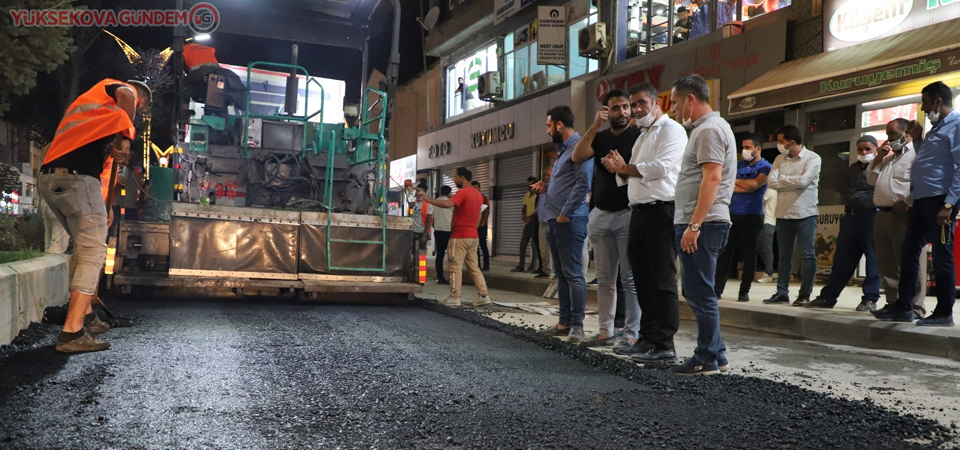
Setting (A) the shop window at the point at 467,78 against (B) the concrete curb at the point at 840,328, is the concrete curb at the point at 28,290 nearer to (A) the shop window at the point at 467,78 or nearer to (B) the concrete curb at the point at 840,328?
(B) the concrete curb at the point at 840,328

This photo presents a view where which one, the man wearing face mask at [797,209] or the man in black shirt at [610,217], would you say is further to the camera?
the man wearing face mask at [797,209]

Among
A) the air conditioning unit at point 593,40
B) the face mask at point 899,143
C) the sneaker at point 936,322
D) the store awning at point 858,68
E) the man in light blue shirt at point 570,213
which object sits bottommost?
the sneaker at point 936,322

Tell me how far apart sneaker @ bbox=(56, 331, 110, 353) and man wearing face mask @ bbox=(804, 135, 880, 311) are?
6.62m

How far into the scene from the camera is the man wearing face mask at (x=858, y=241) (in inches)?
301

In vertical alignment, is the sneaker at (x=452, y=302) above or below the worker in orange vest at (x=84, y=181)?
below

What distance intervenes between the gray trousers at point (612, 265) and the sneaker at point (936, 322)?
2.50m

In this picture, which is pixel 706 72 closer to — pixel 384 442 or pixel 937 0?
pixel 937 0

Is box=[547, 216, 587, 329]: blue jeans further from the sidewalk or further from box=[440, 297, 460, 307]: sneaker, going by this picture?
box=[440, 297, 460, 307]: sneaker

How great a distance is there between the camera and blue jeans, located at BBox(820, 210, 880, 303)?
25.2 feet

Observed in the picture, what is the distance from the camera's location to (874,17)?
11039mm

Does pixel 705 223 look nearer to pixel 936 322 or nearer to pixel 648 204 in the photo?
pixel 648 204

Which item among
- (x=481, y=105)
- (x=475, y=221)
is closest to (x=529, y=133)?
(x=481, y=105)

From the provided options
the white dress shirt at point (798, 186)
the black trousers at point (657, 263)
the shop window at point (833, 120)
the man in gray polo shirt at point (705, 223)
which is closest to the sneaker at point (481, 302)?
the white dress shirt at point (798, 186)

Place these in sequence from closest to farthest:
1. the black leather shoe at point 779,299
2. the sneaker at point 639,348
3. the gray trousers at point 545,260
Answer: the sneaker at point 639,348 < the black leather shoe at point 779,299 < the gray trousers at point 545,260
